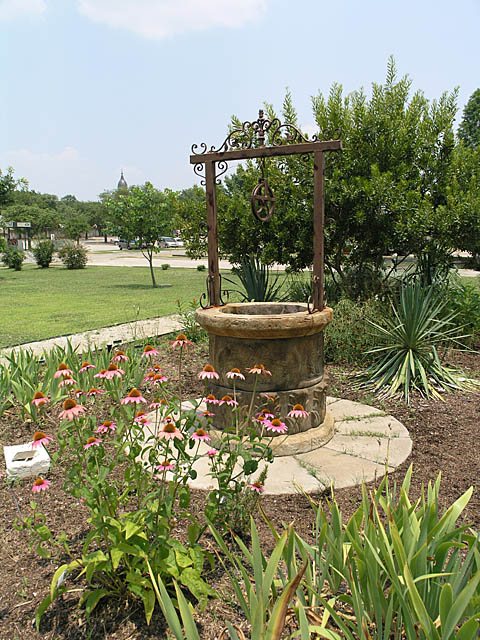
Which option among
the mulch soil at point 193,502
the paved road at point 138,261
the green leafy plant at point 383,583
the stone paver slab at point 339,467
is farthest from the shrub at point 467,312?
the paved road at point 138,261

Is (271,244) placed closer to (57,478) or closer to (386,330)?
(386,330)

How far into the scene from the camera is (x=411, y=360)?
512 cm

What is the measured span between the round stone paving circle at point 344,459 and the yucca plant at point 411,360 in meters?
0.82

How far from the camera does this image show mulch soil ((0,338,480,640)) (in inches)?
81.4

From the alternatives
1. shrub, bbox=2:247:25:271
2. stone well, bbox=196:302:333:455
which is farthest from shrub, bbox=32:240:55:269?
stone well, bbox=196:302:333:455

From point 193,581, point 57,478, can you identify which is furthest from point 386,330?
point 193,581

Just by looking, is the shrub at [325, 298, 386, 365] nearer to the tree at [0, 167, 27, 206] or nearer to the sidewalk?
the sidewalk

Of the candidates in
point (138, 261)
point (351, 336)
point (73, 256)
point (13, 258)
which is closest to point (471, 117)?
point (138, 261)

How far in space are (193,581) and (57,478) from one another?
156 centimetres

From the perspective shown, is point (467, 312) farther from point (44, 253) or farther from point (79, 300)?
point (44, 253)

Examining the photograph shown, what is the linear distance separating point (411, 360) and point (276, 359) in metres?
1.93

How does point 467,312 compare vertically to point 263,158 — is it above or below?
below

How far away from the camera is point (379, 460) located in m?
3.47

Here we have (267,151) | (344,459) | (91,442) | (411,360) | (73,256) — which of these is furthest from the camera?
(73,256)
